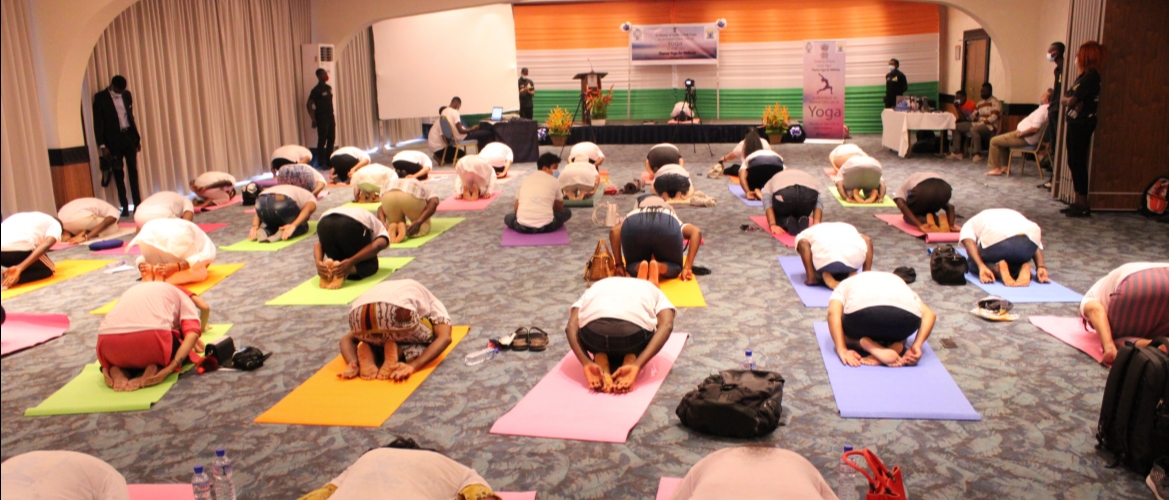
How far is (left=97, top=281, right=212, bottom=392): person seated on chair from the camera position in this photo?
4.09 metres

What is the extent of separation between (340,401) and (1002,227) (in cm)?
403

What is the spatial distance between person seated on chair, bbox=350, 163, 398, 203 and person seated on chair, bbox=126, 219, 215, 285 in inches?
128

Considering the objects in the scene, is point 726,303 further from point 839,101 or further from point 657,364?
point 839,101

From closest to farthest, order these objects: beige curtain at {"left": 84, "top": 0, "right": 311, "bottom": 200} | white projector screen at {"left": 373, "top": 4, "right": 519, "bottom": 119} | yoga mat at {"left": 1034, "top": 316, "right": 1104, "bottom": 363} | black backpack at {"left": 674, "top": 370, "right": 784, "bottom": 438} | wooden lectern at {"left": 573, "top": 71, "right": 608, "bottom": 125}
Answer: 1. black backpack at {"left": 674, "top": 370, "right": 784, "bottom": 438}
2. yoga mat at {"left": 1034, "top": 316, "right": 1104, "bottom": 363}
3. beige curtain at {"left": 84, "top": 0, "right": 311, "bottom": 200}
4. white projector screen at {"left": 373, "top": 4, "right": 519, "bottom": 119}
5. wooden lectern at {"left": 573, "top": 71, "right": 608, "bottom": 125}

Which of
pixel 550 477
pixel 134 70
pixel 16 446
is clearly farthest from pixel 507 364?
pixel 134 70

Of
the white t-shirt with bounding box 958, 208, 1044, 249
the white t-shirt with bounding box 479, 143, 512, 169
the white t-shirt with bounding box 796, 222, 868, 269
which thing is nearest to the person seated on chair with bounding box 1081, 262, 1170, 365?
the white t-shirt with bounding box 958, 208, 1044, 249

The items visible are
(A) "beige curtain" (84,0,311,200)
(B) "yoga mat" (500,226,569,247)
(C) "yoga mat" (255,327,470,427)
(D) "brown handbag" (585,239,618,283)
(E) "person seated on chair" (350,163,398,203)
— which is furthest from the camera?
(A) "beige curtain" (84,0,311,200)

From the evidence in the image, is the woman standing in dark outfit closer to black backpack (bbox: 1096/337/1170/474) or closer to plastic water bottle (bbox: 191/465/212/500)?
black backpack (bbox: 1096/337/1170/474)

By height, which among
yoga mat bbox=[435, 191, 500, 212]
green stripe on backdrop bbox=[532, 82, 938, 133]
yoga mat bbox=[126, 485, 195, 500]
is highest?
green stripe on backdrop bbox=[532, 82, 938, 133]

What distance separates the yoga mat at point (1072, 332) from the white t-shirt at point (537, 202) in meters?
3.93

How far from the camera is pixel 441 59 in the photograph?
15203 millimetres

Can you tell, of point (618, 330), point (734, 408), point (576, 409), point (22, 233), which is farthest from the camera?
point (22, 233)

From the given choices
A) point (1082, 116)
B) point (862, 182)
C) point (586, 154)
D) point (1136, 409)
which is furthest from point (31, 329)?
point (1082, 116)

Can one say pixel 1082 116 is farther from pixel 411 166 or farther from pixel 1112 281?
pixel 411 166
